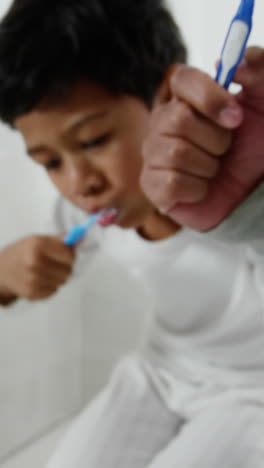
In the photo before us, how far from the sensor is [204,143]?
29 centimetres

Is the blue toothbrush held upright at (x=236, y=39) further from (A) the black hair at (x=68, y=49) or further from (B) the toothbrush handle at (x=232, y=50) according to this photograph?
(A) the black hair at (x=68, y=49)

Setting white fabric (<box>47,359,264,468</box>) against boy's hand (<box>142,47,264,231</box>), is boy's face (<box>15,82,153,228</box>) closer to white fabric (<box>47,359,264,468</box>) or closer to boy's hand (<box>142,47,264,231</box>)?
boy's hand (<box>142,47,264,231</box>)

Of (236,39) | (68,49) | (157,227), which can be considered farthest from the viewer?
(157,227)

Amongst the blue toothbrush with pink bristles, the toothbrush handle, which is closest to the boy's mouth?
the blue toothbrush with pink bristles

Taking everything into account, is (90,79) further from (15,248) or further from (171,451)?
(171,451)

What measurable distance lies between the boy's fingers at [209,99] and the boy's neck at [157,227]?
0.26m

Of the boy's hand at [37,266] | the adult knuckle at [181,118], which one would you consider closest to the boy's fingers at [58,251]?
the boy's hand at [37,266]

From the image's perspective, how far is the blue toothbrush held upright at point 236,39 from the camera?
0.27 meters

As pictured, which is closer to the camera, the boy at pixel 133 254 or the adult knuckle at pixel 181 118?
the adult knuckle at pixel 181 118

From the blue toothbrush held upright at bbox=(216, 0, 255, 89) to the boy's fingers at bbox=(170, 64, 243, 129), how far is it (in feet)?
0.04

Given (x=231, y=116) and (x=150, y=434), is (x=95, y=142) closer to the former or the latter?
(x=231, y=116)

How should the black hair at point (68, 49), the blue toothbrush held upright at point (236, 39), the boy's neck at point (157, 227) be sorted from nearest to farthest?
the blue toothbrush held upright at point (236, 39) < the black hair at point (68, 49) < the boy's neck at point (157, 227)

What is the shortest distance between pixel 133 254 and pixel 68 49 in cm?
24

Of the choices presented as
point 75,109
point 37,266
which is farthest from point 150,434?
point 75,109
